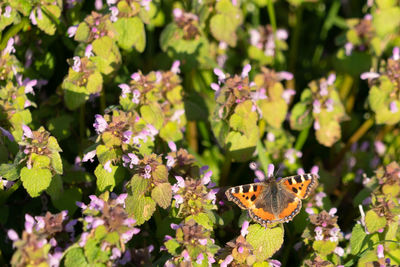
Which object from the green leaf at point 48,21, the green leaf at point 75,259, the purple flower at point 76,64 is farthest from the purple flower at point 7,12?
the green leaf at point 75,259

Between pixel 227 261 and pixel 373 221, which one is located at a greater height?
pixel 227 261

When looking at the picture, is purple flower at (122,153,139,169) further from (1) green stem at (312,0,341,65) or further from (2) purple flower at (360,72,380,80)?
(1) green stem at (312,0,341,65)

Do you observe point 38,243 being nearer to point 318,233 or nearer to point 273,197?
point 273,197

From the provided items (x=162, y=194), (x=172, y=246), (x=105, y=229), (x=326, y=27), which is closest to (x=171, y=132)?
(x=162, y=194)

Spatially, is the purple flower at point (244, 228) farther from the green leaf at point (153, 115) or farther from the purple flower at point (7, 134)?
the purple flower at point (7, 134)

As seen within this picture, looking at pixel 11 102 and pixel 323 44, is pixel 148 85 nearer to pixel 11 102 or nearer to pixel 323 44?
pixel 11 102
